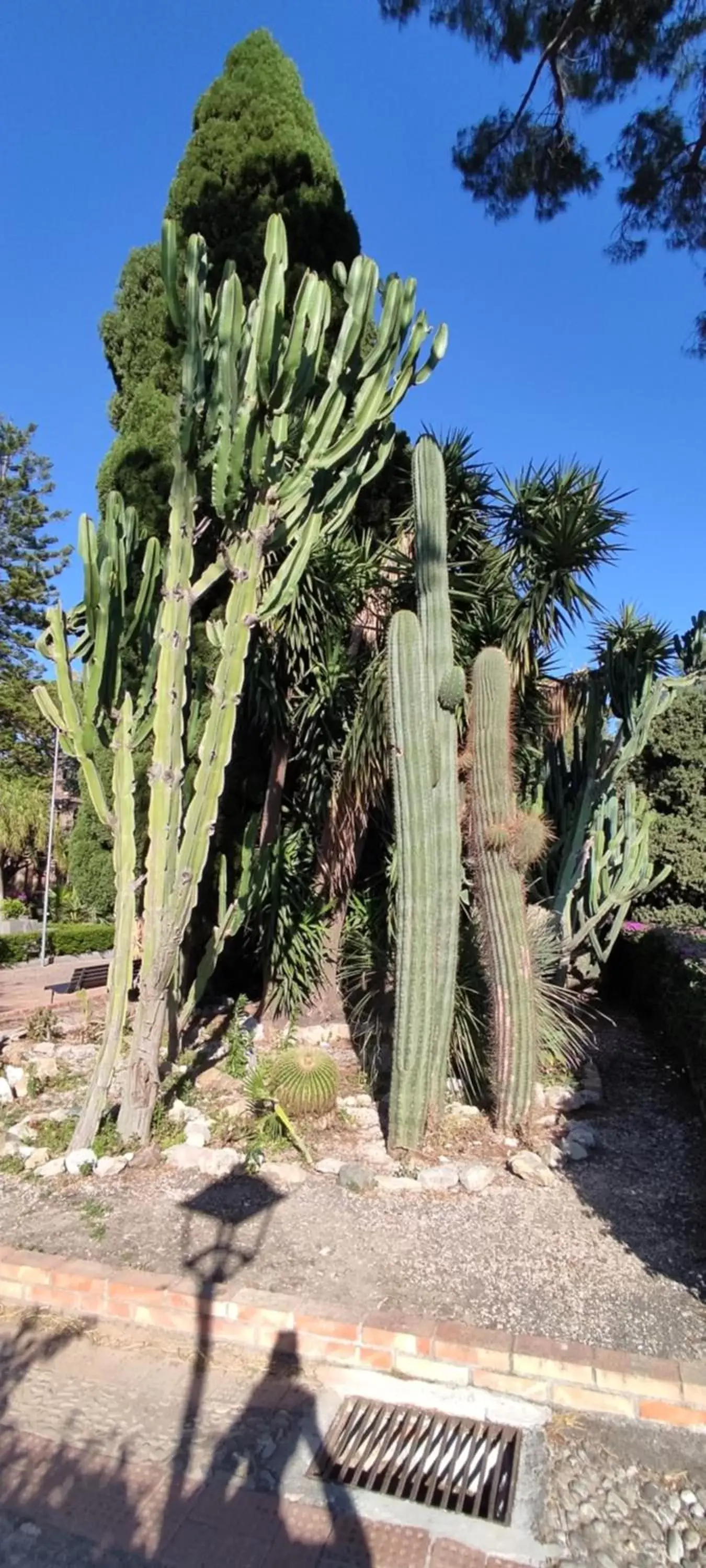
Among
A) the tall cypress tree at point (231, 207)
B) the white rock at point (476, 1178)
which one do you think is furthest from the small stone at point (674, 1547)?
the tall cypress tree at point (231, 207)

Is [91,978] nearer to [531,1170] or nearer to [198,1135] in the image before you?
[198,1135]

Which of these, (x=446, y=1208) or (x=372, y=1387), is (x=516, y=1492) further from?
(x=446, y=1208)

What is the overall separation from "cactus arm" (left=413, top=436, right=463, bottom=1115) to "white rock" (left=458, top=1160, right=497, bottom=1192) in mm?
398

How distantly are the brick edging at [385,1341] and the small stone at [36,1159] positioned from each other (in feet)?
3.57

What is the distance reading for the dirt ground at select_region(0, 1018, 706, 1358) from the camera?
3.10 metres

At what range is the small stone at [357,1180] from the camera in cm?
416

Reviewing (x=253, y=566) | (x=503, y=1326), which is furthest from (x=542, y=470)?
(x=503, y=1326)

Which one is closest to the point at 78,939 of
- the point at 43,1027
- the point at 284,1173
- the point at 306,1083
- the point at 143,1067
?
the point at 43,1027

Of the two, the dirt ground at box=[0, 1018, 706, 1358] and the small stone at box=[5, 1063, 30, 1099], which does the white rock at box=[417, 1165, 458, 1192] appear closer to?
the dirt ground at box=[0, 1018, 706, 1358]

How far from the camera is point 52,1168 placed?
4.27 meters

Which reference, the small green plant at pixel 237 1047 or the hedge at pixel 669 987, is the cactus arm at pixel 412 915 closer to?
the small green plant at pixel 237 1047

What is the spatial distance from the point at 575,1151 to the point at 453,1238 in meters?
1.26

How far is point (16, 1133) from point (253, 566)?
353cm

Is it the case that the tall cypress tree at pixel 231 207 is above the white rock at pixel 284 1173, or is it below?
above
